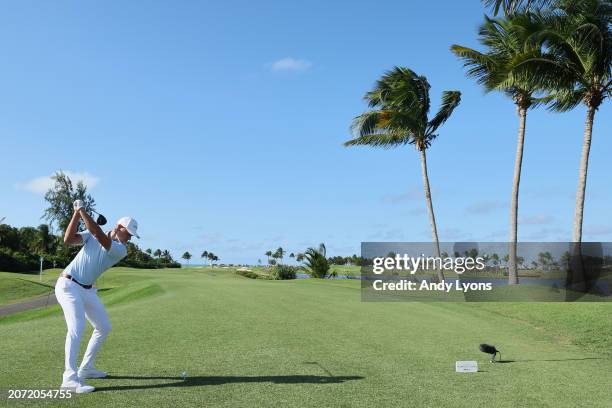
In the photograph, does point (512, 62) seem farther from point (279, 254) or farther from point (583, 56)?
point (279, 254)

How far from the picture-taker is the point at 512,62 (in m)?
24.1

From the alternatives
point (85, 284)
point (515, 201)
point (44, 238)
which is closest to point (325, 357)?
point (85, 284)

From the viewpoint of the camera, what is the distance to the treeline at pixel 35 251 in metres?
Result: 65.6

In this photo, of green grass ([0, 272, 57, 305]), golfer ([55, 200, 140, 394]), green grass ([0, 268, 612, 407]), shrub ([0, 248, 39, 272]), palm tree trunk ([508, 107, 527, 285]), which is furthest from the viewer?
shrub ([0, 248, 39, 272])

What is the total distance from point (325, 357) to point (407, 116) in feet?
85.8

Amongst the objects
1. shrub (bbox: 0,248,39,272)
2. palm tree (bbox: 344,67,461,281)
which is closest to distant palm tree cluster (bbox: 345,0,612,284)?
palm tree (bbox: 344,67,461,281)

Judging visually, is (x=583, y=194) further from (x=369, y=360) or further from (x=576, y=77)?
(x=369, y=360)

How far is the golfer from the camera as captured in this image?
6582 mm

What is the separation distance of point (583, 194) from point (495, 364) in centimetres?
1742

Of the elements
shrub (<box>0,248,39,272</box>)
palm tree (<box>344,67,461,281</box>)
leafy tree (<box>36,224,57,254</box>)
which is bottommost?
shrub (<box>0,248,39,272</box>)

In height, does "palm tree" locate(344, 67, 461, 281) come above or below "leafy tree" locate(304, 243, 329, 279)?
above

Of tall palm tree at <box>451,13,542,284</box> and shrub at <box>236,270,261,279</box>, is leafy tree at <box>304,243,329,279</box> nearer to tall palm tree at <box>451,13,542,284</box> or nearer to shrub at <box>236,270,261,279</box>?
shrub at <box>236,270,261,279</box>

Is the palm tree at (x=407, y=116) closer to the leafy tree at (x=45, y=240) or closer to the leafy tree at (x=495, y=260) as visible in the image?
the leafy tree at (x=495, y=260)

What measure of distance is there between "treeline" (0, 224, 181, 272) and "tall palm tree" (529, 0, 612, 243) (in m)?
51.1
